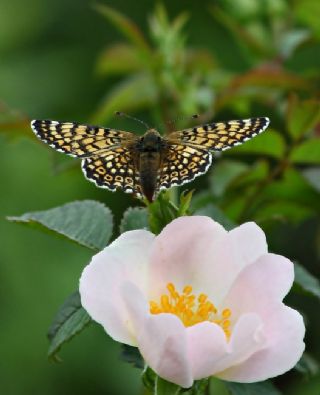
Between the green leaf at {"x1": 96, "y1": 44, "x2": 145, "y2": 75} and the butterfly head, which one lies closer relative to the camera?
the butterfly head

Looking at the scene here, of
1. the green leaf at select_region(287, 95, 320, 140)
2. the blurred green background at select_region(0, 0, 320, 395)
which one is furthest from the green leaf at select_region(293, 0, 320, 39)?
the green leaf at select_region(287, 95, 320, 140)

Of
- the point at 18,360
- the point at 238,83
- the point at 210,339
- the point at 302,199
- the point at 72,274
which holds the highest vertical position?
the point at 210,339

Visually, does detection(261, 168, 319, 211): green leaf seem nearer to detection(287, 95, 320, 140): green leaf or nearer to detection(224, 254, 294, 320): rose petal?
detection(287, 95, 320, 140): green leaf

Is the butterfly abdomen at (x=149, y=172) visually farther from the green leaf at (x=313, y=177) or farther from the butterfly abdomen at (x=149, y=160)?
the green leaf at (x=313, y=177)

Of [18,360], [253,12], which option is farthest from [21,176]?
[253,12]

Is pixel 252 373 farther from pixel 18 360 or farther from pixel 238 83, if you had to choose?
pixel 18 360

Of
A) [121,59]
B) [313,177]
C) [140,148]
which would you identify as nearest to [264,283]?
[140,148]
